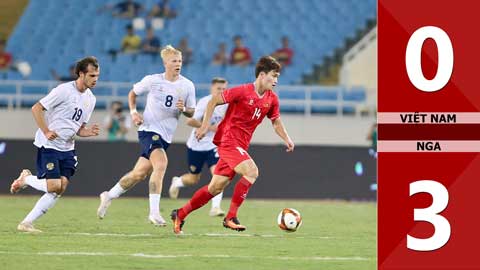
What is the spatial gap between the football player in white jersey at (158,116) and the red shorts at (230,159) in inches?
53.5

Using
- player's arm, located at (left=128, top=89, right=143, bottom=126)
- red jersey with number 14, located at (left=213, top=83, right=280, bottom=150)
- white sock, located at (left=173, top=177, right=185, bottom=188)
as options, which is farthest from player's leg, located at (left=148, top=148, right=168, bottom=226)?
white sock, located at (left=173, top=177, right=185, bottom=188)

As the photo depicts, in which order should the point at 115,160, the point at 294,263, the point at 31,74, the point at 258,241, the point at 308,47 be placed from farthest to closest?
the point at 308,47 < the point at 31,74 < the point at 115,160 < the point at 258,241 < the point at 294,263

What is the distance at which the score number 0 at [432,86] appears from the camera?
18.4ft

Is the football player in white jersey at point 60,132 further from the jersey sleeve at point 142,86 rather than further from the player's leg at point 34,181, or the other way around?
the jersey sleeve at point 142,86

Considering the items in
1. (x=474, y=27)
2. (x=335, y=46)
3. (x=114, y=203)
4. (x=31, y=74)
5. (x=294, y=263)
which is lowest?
(x=294, y=263)

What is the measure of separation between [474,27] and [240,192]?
5911mm

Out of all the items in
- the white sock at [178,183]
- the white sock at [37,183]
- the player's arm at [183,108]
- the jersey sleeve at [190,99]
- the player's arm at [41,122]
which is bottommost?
the white sock at [37,183]

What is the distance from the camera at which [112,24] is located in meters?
26.5

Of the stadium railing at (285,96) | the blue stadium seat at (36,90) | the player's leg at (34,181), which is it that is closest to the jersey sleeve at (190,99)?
the player's leg at (34,181)

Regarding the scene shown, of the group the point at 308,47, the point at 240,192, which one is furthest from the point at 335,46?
the point at 240,192

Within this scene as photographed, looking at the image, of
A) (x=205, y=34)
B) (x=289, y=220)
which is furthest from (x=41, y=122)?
(x=205, y=34)

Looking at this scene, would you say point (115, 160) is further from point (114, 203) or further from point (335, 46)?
point (335, 46)

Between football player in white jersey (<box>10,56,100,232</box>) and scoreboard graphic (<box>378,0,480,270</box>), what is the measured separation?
5923 mm

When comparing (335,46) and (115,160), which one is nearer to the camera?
(115,160)
